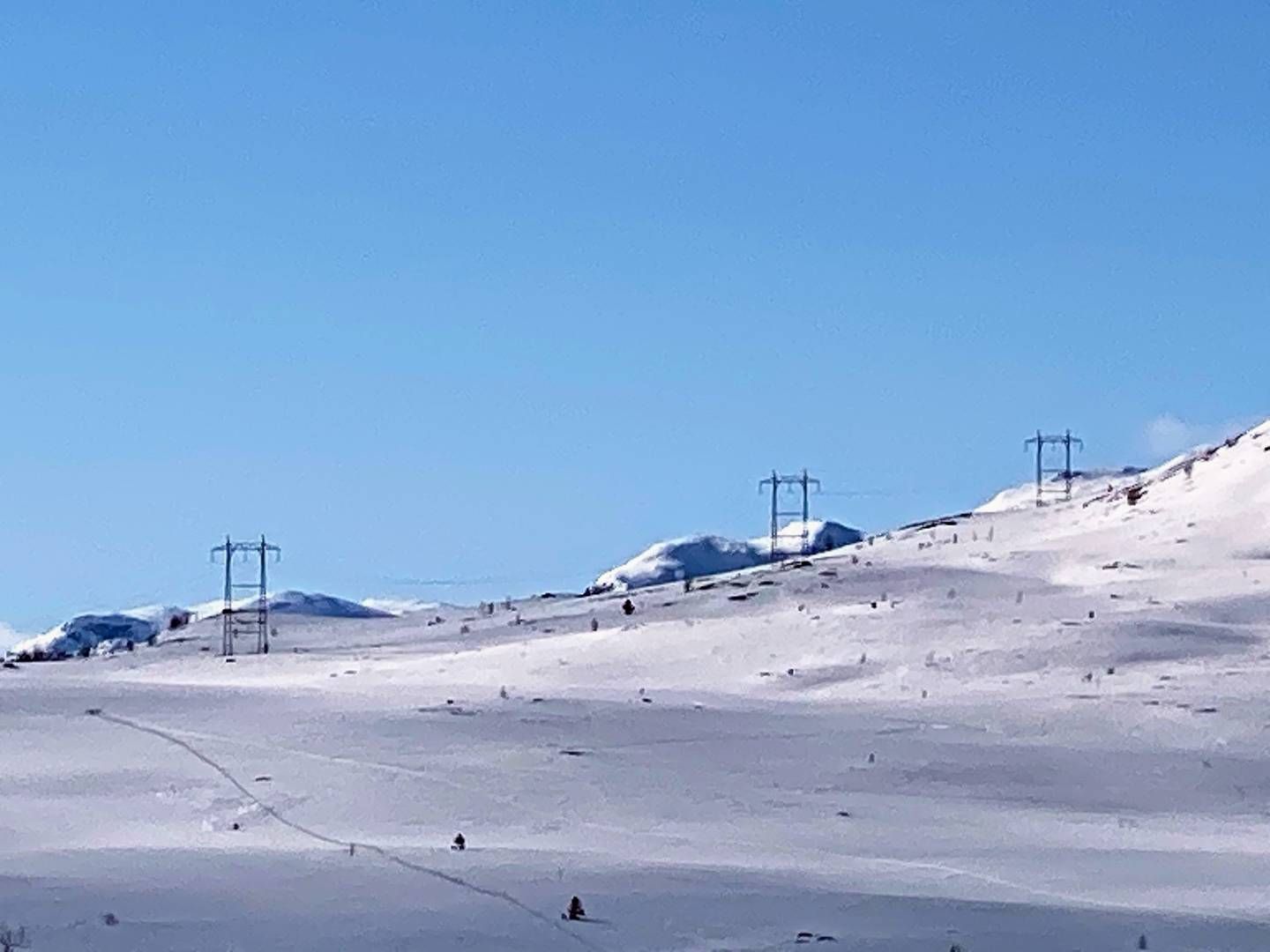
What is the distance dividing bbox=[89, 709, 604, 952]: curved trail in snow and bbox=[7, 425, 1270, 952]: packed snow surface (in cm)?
5

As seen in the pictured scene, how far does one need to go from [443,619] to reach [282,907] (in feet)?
103

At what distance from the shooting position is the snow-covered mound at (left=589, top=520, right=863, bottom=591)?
286ft

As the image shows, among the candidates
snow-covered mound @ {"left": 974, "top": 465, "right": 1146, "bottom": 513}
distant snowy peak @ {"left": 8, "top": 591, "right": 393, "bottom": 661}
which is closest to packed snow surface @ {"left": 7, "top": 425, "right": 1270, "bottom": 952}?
snow-covered mound @ {"left": 974, "top": 465, "right": 1146, "bottom": 513}

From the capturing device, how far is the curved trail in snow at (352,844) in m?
13.0

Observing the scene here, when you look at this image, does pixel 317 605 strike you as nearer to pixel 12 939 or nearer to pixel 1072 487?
pixel 1072 487

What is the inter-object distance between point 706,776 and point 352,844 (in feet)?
19.0

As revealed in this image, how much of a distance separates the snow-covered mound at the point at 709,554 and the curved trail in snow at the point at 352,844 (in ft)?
201

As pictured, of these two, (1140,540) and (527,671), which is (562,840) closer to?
(527,671)

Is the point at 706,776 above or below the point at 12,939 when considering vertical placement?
above

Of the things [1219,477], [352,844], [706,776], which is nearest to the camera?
[352,844]

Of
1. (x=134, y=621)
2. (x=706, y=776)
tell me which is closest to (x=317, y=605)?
(x=134, y=621)

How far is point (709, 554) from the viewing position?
95688 mm

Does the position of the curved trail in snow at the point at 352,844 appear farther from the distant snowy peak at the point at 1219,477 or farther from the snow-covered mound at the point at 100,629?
the snow-covered mound at the point at 100,629

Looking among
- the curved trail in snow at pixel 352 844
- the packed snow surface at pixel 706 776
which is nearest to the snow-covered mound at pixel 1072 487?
the packed snow surface at pixel 706 776
